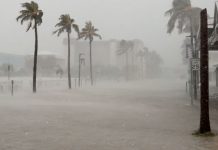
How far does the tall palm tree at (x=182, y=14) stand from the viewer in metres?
56.2

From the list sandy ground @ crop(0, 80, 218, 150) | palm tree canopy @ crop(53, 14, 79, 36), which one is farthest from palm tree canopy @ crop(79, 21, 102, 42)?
sandy ground @ crop(0, 80, 218, 150)

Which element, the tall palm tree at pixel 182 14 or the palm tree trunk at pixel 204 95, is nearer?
the palm tree trunk at pixel 204 95

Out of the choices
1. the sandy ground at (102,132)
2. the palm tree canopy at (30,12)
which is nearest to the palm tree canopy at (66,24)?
the palm tree canopy at (30,12)

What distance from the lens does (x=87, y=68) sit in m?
138

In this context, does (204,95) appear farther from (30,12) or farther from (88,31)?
(88,31)

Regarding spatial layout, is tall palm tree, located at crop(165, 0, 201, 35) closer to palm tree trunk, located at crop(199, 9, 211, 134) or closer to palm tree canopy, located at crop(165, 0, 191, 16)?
palm tree canopy, located at crop(165, 0, 191, 16)

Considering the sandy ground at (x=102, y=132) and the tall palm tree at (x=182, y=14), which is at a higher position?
the tall palm tree at (x=182, y=14)

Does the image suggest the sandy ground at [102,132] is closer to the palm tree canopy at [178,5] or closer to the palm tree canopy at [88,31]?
the palm tree canopy at [178,5]

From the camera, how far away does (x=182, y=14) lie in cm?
5803

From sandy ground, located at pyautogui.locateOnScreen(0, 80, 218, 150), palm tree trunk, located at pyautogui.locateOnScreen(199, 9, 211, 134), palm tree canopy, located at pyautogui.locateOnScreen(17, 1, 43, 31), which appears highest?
palm tree canopy, located at pyautogui.locateOnScreen(17, 1, 43, 31)

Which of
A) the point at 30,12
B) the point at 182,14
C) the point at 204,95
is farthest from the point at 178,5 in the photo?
the point at 204,95

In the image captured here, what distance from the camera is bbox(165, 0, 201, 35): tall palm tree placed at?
5616 centimetres

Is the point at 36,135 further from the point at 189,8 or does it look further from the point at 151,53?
the point at 151,53

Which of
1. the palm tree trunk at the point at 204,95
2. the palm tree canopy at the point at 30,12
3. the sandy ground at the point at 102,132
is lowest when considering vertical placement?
the sandy ground at the point at 102,132
